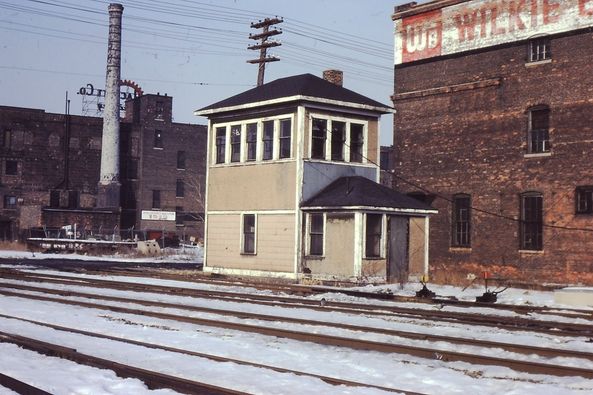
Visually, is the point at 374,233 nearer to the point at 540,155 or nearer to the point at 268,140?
the point at 268,140

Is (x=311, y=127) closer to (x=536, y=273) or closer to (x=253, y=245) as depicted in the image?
(x=253, y=245)

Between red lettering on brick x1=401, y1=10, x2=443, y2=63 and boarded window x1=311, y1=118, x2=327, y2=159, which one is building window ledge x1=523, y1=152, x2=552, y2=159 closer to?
red lettering on brick x1=401, y1=10, x2=443, y2=63

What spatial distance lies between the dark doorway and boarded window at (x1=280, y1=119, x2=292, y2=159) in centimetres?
441

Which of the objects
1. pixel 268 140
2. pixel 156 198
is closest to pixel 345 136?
pixel 268 140

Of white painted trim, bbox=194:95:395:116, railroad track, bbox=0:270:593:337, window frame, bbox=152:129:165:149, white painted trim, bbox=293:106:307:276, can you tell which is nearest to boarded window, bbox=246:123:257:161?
white painted trim, bbox=194:95:395:116

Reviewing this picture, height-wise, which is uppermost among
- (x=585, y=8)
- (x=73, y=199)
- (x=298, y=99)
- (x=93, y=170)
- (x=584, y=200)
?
(x=585, y=8)

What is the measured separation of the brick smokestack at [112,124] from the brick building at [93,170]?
6.83 feet

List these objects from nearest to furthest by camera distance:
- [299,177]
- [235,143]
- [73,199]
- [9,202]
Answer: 1. [299,177]
2. [235,143]
3. [9,202]
4. [73,199]

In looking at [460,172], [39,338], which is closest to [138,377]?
[39,338]

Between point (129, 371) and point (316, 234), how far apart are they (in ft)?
57.7

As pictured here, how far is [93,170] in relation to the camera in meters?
67.1

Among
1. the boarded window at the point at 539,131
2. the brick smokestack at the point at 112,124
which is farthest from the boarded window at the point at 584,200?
the brick smokestack at the point at 112,124

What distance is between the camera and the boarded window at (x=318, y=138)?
1037 inches

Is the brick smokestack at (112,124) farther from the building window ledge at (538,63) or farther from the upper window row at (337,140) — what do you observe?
the building window ledge at (538,63)
